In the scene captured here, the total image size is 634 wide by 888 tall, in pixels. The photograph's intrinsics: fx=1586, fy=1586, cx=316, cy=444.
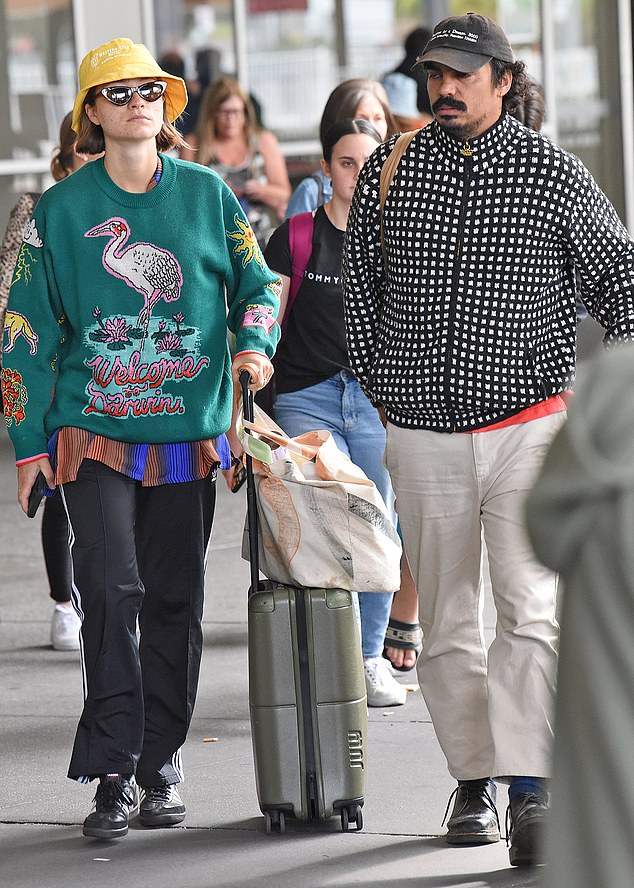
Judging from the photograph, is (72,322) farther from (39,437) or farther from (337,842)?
(337,842)

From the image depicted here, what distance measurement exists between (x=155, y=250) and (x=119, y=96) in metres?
0.46

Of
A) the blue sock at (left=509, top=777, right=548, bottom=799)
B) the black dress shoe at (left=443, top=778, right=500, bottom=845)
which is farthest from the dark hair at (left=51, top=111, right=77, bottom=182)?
the blue sock at (left=509, top=777, right=548, bottom=799)

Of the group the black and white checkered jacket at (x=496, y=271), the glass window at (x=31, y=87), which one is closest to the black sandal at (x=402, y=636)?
the black and white checkered jacket at (x=496, y=271)

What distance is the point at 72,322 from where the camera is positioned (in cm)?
449

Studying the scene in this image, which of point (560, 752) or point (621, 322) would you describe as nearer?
point (560, 752)

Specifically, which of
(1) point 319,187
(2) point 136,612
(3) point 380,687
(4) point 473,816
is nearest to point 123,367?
(2) point 136,612

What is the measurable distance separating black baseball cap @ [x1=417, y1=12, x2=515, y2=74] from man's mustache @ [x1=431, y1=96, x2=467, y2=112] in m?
0.08

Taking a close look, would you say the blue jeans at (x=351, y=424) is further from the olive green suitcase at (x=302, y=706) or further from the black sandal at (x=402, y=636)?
the olive green suitcase at (x=302, y=706)

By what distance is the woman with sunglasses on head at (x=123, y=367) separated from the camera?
4.43 metres

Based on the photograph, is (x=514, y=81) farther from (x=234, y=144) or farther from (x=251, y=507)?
(x=234, y=144)

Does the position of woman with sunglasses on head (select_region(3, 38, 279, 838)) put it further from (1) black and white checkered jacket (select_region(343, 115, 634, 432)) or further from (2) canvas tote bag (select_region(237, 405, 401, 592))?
(1) black and white checkered jacket (select_region(343, 115, 634, 432))

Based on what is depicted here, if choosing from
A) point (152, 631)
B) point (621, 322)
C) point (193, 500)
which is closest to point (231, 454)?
point (193, 500)

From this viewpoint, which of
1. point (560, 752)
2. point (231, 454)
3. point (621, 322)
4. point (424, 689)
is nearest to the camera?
point (560, 752)

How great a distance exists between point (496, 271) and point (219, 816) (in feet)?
5.88
